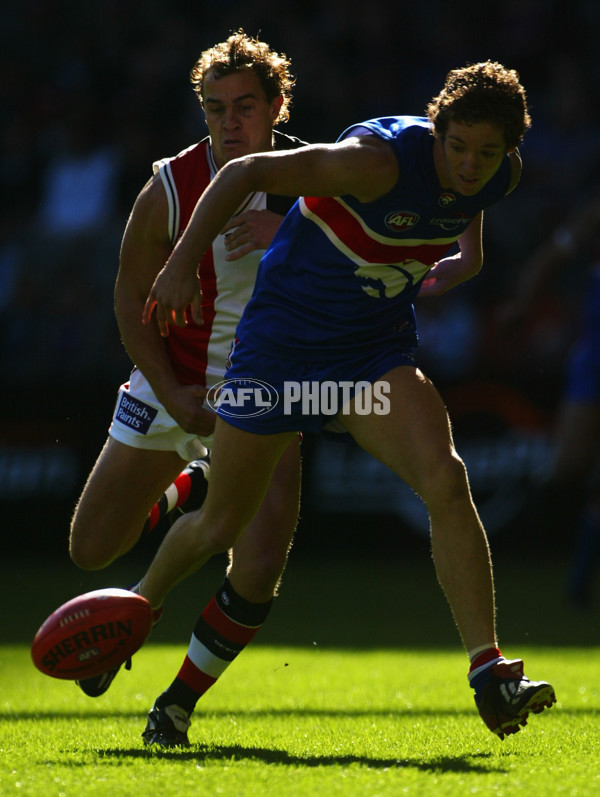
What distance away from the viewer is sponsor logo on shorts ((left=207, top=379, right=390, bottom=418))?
13.0ft

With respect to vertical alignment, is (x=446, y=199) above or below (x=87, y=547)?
above

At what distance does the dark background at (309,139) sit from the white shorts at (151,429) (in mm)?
4217

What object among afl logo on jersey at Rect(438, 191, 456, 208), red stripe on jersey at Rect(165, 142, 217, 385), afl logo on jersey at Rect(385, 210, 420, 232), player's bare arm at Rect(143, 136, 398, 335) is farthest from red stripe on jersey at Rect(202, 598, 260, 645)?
afl logo on jersey at Rect(438, 191, 456, 208)

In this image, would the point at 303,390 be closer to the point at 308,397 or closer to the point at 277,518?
the point at 308,397

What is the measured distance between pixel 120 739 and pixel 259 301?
4.83 ft

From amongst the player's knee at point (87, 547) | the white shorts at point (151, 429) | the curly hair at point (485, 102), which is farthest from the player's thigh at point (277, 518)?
the curly hair at point (485, 102)

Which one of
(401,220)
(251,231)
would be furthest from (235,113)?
(401,220)

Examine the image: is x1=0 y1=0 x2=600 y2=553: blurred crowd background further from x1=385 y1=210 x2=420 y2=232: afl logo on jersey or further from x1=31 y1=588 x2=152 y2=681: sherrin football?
x1=385 y1=210 x2=420 y2=232: afl logo on jersey

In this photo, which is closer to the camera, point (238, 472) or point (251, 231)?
point (238, 472)

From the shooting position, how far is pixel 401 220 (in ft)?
12.7

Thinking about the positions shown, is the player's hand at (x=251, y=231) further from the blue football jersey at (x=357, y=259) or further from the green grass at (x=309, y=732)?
the green grass at (x=309, y=732)

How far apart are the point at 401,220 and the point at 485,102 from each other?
1.36 feet

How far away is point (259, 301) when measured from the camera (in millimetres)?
4152

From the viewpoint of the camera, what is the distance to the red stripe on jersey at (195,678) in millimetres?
4316
